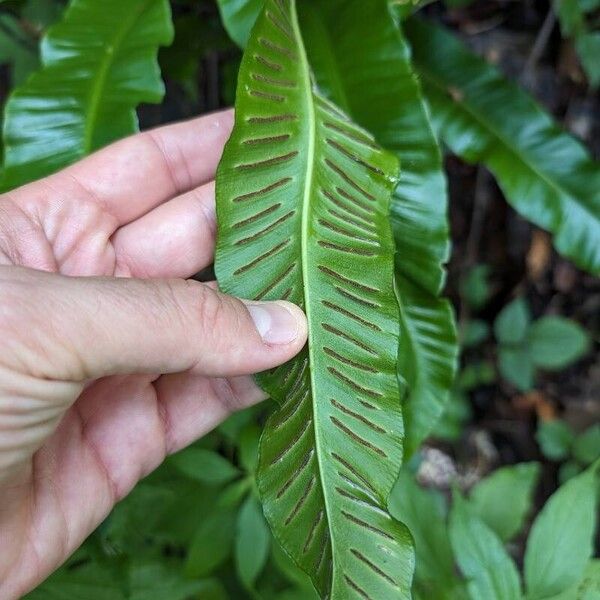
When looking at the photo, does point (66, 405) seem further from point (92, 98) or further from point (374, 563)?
point (92, 98)

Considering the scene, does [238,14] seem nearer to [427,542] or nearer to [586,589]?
[427,542]

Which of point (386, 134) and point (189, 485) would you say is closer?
point (386, 134)

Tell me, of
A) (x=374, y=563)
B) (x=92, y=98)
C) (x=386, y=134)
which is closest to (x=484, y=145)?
(x=386, y=134)

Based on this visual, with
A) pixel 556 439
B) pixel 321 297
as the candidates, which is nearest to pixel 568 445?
pixel 556 439

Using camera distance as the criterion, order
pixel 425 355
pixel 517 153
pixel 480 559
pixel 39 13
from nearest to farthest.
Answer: pixel 480 559 < pixel 425 355 < pixel 517 153 < pixel 39 13

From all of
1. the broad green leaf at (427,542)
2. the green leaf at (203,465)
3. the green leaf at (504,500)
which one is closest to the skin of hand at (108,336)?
the green leaf at (203,465)

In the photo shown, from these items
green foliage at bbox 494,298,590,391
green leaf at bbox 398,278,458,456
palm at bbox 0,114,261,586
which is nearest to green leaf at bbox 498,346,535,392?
green foliage at bbox 494,298,590,391
